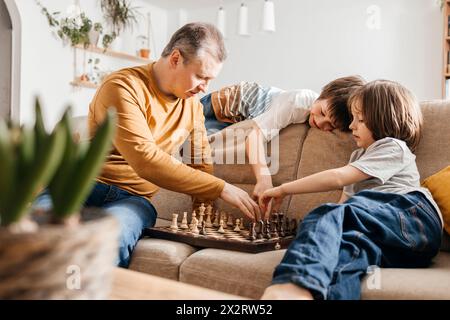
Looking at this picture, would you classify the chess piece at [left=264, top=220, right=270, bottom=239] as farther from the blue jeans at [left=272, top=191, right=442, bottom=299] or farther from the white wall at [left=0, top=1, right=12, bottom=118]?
the white wall at [left=0, top=1, right=12, bottom=118]

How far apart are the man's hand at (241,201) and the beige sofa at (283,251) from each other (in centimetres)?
25

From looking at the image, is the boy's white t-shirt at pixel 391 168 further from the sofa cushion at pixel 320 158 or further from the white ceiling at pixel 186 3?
the white ceiling at pixel 186 3

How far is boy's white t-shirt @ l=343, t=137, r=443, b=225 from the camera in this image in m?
1.61

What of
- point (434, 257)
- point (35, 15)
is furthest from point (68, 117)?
point (35, 15)

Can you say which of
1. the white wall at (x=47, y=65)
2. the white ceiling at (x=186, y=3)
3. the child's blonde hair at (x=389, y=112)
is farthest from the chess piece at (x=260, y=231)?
the white ceiling at (x=186, y=3)

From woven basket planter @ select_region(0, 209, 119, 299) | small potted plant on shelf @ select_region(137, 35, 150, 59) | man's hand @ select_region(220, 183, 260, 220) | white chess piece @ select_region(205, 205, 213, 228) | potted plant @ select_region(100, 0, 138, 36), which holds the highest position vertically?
potted plant @ select_region(100, 0, 138, 36)

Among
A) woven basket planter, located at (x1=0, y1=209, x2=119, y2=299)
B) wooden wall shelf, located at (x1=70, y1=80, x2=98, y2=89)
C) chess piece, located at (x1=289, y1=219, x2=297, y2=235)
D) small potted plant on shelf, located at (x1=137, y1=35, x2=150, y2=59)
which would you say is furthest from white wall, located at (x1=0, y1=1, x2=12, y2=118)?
woven basket planter, located at (x1=0, y1=209, x2=119, y2=299)

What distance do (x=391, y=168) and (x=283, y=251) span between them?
0.45 m

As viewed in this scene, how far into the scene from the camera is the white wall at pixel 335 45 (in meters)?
5.62

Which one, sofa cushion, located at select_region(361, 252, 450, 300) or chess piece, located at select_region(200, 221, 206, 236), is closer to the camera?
sofa cushion, located at select_region(361, 252, 450, 300)

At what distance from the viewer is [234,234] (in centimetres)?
173

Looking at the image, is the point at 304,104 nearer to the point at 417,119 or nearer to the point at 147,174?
the point at 417,119

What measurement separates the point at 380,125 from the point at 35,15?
4716 millimetres

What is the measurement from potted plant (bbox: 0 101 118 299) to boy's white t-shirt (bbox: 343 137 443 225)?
1177mm
